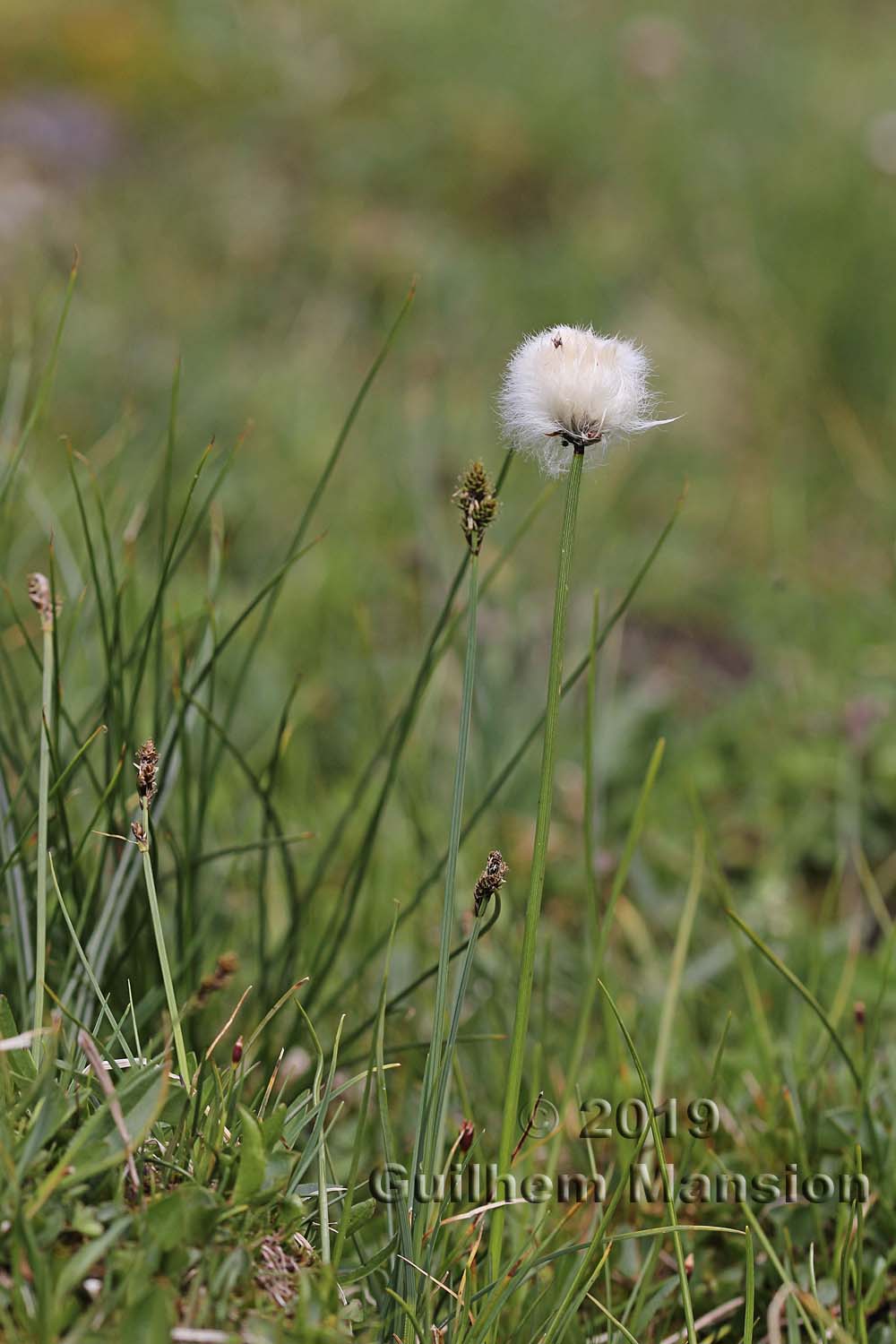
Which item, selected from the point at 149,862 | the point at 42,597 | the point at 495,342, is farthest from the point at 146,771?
the point at 495,342

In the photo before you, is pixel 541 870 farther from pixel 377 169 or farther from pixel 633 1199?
pixel 377 169

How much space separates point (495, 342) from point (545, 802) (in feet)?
9.72

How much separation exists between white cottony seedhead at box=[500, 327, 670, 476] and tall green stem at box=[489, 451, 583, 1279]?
2cm

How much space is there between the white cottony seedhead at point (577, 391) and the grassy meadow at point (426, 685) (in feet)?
0.41

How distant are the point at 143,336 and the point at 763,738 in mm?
2135

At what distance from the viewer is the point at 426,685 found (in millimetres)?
1073

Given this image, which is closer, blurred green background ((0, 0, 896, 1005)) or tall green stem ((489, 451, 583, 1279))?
tall green stem ((489, 451, 583, 1279))

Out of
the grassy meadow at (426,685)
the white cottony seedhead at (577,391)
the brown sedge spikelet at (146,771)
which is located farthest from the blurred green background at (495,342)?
the brown sedge spikelet at (146,771)

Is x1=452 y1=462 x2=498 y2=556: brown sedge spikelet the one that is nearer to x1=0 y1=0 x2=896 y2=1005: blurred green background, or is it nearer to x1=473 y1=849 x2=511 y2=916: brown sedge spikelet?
x1=473 y1=849 x2=511 y2=916: brown sedge spikelet

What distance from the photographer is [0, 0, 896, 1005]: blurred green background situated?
1938 millimetres

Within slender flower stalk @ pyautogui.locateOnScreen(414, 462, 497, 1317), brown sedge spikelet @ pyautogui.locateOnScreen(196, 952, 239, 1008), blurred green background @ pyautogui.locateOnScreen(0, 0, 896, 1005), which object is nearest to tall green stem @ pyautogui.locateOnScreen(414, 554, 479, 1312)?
slender flower stalk @ pyautogui.locateOnScreen(414, 462, 497, 1317)

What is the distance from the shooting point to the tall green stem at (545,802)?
69 centimetres

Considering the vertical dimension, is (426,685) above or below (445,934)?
above

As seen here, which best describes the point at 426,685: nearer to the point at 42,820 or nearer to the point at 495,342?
the point at 42,820
